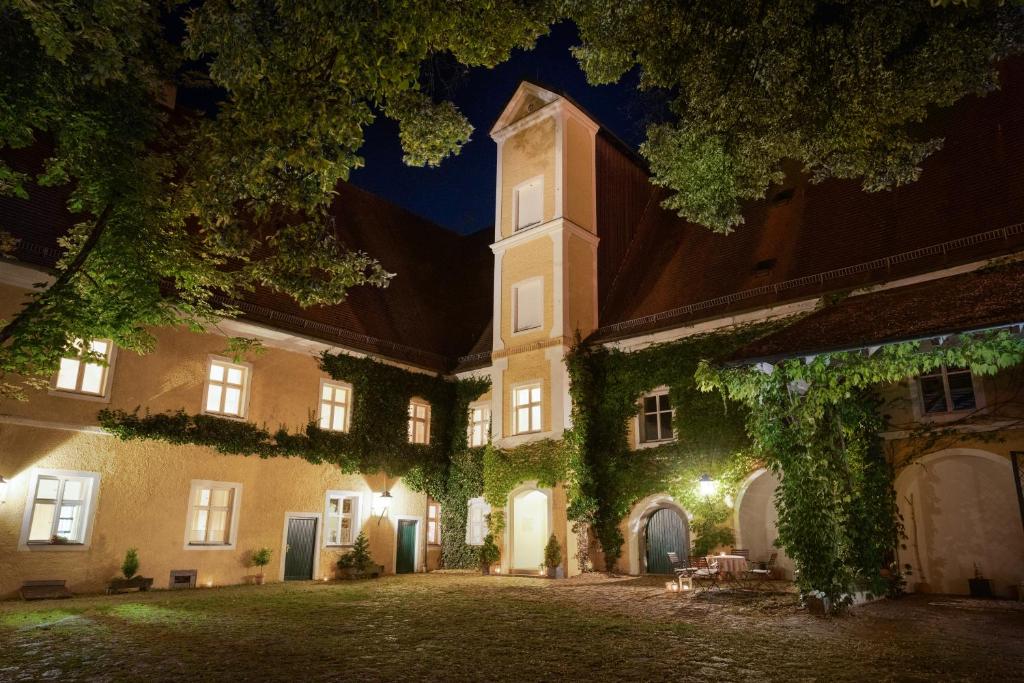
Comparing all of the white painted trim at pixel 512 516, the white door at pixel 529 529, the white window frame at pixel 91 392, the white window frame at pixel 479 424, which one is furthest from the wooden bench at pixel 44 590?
the white window frame at pixel 479 424

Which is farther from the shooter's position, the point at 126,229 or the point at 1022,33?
the point at 126,229

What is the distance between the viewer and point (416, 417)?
21609mm

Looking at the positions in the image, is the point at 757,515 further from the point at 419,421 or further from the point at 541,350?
the point at 419,421

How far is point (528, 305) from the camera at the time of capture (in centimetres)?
2020

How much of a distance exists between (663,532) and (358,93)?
1281cm

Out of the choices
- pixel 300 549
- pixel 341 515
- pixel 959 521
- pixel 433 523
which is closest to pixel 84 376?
pixel 300 549

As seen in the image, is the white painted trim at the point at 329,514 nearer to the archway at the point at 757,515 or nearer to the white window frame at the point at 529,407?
the white window frame at the point at 529,407

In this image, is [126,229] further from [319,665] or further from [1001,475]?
[1001,475]

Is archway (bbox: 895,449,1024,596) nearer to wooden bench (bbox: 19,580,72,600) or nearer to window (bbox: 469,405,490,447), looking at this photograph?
window (bbox: 469,405,490,447)

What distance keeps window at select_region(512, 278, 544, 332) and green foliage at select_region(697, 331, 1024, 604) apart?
353 inches

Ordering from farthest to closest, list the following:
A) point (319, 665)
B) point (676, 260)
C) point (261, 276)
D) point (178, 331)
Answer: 1. point (676, 260)
2. point (178, 331)
3. point (261, 276)
4. point (319, 665)

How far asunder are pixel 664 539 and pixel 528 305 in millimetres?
7351

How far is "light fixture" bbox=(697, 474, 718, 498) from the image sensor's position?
15.7 meters

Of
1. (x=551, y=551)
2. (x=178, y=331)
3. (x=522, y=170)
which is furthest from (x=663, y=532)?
(x=178, y=331)
